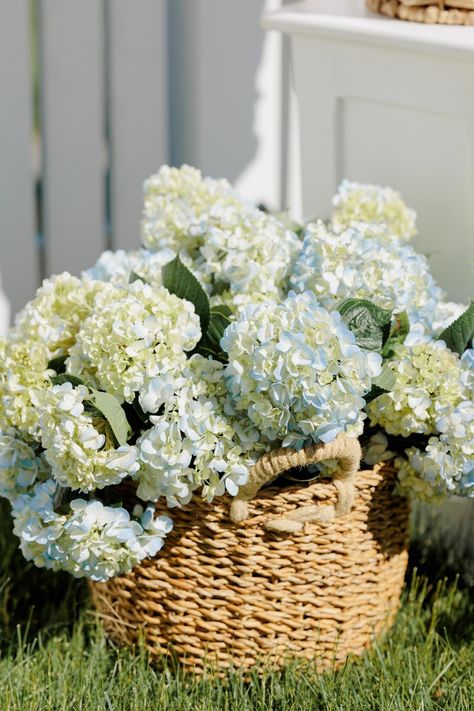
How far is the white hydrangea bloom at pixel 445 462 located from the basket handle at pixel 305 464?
0.11 meters

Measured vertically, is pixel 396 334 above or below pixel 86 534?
above

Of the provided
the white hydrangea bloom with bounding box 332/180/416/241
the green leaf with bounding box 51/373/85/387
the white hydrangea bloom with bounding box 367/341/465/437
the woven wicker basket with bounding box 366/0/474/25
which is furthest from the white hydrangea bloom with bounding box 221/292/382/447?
the woven wicker basket with bounding box 366/0/474/25

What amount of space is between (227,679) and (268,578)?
19 cm

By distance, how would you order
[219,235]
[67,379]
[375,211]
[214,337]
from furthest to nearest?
[375,211] < [219,235] < [214,337] < [67,379]

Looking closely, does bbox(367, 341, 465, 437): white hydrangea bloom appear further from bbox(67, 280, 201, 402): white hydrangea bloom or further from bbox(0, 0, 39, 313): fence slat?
bbox(0, 0, 39, 313): fence slat

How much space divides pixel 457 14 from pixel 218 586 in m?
1.14

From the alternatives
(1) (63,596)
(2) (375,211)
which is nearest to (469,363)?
(2) (375,211)

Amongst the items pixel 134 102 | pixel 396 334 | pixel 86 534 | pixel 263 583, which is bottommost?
pixel 263 583

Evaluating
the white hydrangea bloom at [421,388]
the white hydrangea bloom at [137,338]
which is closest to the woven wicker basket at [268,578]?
the white hydrangea bloom at [421,388]

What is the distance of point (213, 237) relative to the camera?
75.8 inches

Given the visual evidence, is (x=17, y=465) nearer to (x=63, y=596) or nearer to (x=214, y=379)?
(x=214, y=379)

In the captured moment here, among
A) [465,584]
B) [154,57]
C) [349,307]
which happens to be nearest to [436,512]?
[465,584]

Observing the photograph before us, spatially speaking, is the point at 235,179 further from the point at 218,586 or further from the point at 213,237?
the point at 218,586

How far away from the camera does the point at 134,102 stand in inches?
104
